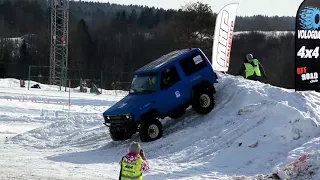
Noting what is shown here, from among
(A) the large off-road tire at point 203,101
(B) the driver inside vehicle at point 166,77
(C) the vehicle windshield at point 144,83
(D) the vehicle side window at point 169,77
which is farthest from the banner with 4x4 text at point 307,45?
(C) the vehicle windshield at point 144,83

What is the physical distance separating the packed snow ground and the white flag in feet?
15.2

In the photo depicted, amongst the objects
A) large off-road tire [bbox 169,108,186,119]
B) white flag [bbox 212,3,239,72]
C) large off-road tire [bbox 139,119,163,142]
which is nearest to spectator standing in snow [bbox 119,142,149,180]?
large off-road tire [bbox 139,119,163,142]

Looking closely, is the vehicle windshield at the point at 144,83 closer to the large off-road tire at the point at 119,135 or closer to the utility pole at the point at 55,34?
the large off-road tire at the point at 119,135

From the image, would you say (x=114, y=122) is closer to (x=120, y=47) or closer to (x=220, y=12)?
(x=220, y=12)

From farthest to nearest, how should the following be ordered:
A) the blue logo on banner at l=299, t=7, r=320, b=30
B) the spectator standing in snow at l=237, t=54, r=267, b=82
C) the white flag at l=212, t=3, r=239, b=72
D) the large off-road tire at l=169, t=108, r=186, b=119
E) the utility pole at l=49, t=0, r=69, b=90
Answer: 1. the utility pole at l=49, t=0, r=69, b=90
2. the white flag at l=212, t=3, r=239, b=72
3. the spectator standing in snow at l=237, t=54, r=267, b=82
4. the large off-road tire at l=169, t=108, r=186, b=119
5. the blue logo on banner at l=299, t=7, r=320, b=30

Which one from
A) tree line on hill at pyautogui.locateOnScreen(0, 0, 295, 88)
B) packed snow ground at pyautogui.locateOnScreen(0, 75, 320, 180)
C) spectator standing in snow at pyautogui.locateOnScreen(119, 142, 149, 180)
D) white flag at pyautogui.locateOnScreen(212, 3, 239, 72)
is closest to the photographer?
spectator standing in snow at pyautogui.locateOnScreen(119, 142, 149, 180)

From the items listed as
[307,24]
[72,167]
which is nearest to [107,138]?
[72,167]

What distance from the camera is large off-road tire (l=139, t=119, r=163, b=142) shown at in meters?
15.2

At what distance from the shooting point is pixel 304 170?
9383mm

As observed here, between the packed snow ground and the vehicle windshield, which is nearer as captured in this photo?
the packed snow ground

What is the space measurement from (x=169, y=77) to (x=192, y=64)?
42.1 inches

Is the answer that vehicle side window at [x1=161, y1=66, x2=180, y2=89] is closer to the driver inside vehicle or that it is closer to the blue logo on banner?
the driver inside vehicle

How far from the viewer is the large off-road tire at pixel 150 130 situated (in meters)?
15.2

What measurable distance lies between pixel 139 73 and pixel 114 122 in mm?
2143
